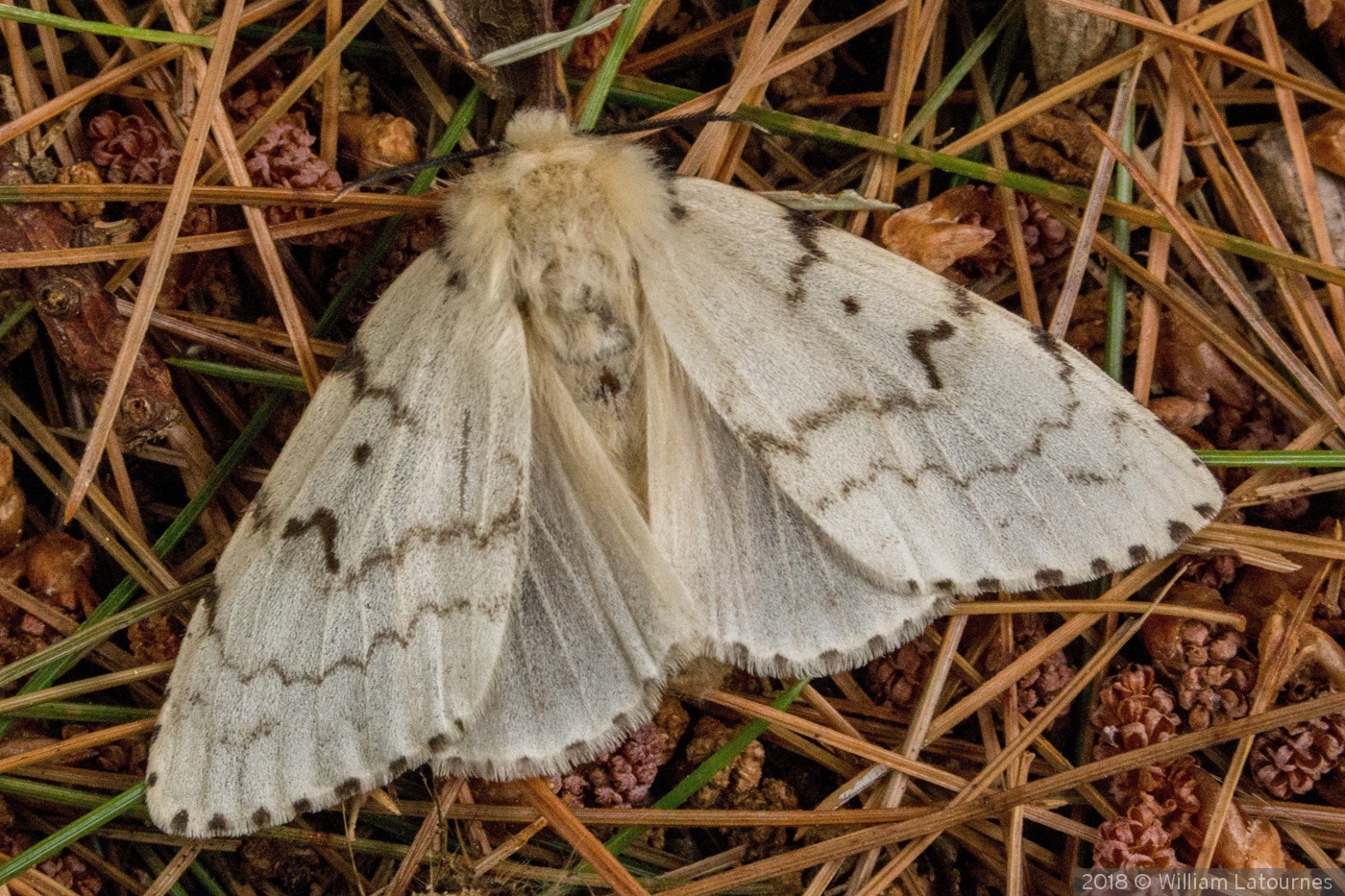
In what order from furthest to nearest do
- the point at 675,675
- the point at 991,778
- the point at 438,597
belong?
1. the point at 991,778
2. the point at 675,675
3. the point at 438,597

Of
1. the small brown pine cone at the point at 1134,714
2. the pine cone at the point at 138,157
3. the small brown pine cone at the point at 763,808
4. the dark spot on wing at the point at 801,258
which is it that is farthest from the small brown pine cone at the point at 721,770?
the pine cone at the point at 138,157

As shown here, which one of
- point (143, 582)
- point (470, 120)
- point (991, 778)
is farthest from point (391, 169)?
point (991, 778)

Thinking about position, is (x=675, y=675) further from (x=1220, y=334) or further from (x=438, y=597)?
(x=1220, y=334)

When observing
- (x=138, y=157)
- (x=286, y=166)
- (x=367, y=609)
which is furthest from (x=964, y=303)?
(x=138, y=157)

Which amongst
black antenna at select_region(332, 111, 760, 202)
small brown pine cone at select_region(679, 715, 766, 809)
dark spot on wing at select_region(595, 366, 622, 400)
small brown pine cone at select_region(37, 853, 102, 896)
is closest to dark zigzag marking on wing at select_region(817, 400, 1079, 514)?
dark spot on wing at select_region(595, 366, 622, 400)

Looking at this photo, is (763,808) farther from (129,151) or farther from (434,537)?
(129,151)

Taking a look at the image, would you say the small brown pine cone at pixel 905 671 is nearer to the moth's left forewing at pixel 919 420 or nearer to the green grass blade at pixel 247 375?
the moth's left forewing at pixel 919 420

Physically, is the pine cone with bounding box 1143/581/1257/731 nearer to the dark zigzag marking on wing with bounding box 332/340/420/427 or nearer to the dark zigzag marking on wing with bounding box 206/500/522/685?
the dark zigzag marking on wing with bounding box 206/500/522/685
